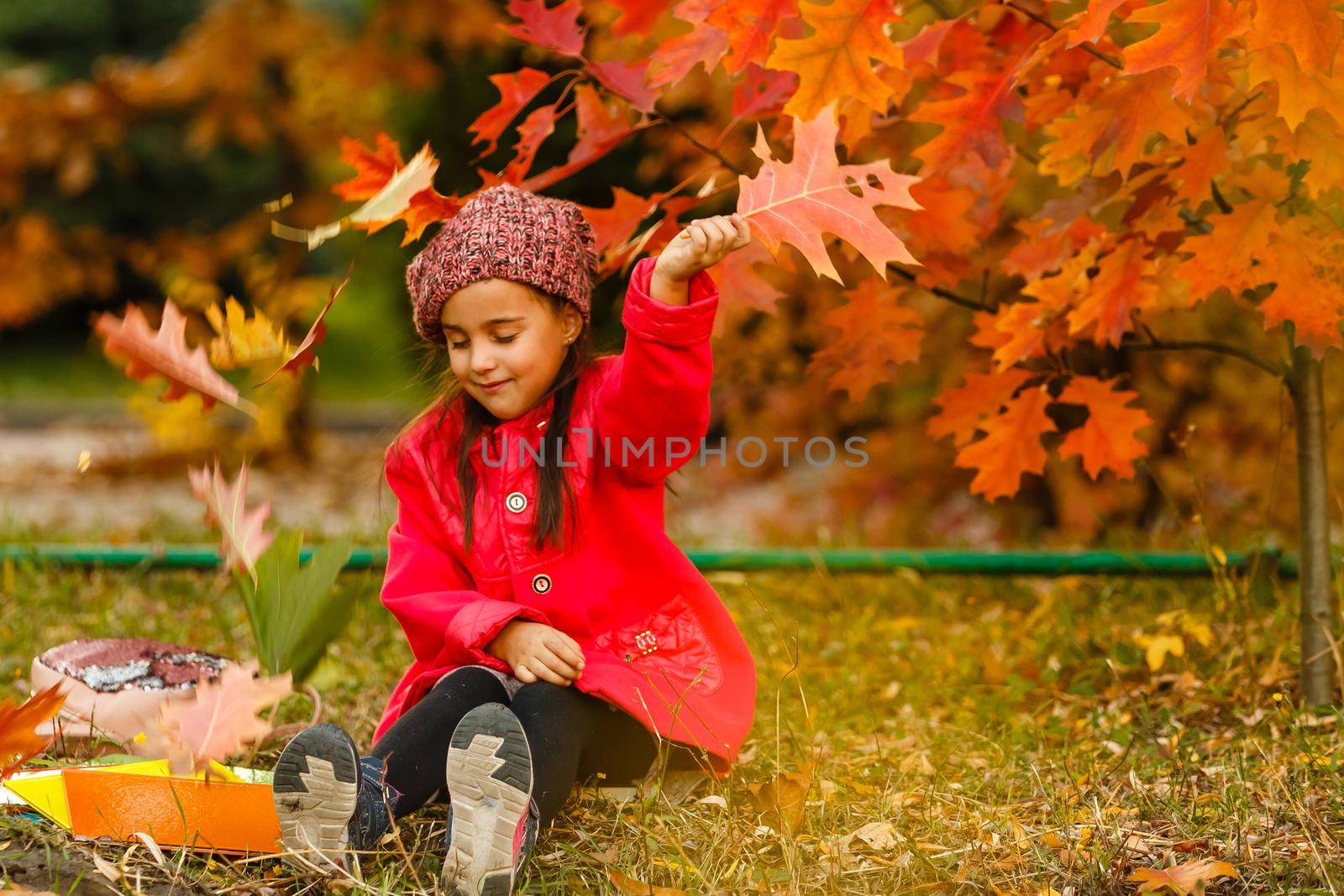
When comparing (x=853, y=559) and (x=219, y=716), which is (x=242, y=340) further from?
(x=853, y=559)

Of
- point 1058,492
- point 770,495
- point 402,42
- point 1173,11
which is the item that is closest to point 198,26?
point 402,42

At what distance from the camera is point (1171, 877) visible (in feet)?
5.09

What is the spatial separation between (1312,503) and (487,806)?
1.62m

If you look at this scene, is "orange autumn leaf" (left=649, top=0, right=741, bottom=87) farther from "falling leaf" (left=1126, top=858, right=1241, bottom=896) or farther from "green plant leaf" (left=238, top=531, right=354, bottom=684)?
"falling leaf" (left=1126, top=858, right=1241, bottom=896)

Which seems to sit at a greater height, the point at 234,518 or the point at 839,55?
the point at 839,55

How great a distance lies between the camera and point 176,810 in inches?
68.9

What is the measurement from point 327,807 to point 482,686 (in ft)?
1.10

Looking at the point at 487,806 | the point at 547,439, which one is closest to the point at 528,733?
the point at 487,806

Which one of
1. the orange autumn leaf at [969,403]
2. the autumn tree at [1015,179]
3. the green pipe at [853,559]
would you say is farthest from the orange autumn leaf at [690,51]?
the green pipe at [853,559]

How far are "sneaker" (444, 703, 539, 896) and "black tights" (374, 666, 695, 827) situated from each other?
0.40 ft

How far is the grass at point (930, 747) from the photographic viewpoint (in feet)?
5.44

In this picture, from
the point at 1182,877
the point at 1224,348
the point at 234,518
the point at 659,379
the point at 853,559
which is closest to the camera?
the point at 1182,877

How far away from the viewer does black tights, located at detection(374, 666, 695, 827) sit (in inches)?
70.3

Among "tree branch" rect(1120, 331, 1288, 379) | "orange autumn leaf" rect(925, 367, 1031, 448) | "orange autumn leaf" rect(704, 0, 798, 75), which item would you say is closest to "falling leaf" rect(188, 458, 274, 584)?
"orange autumn leaf" rect(704, 0, 798, 75)
